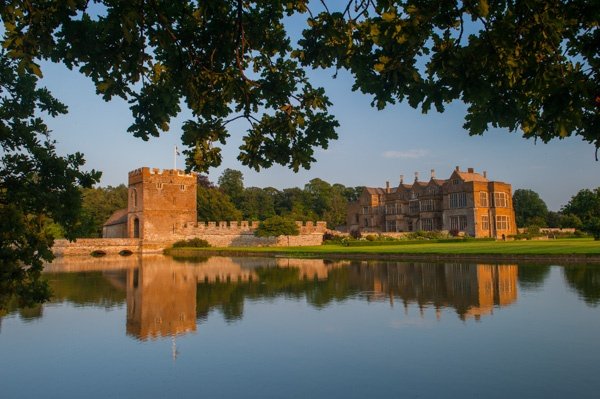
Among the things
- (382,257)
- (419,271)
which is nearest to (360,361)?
(419,271)

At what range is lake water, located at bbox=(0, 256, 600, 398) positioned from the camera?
6543 millimetres

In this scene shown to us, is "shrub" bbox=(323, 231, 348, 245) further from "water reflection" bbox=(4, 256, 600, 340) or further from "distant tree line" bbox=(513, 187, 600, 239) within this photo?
"water reflection" bbox=(4, 256, 600, 340)

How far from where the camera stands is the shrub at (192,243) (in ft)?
157

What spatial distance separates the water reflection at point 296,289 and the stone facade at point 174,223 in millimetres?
25728

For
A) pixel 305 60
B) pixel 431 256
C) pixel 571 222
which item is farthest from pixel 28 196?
pixel 571 222

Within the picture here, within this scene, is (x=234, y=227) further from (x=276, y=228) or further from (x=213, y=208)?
(x=213, y=208)

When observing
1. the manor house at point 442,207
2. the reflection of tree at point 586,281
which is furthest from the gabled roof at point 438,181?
the reflection of tree at point 586,281

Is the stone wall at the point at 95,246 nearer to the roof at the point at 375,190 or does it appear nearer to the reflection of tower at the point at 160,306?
the reflection of tower at the point at 160,306

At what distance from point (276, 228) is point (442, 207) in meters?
17.8

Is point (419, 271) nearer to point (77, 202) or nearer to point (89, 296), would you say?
point (89, 296)

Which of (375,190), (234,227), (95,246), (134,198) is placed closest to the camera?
(95,246)

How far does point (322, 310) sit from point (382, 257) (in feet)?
55.1

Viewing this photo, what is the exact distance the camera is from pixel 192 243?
48.1 m

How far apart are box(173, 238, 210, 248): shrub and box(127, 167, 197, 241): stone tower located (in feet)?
6.70
